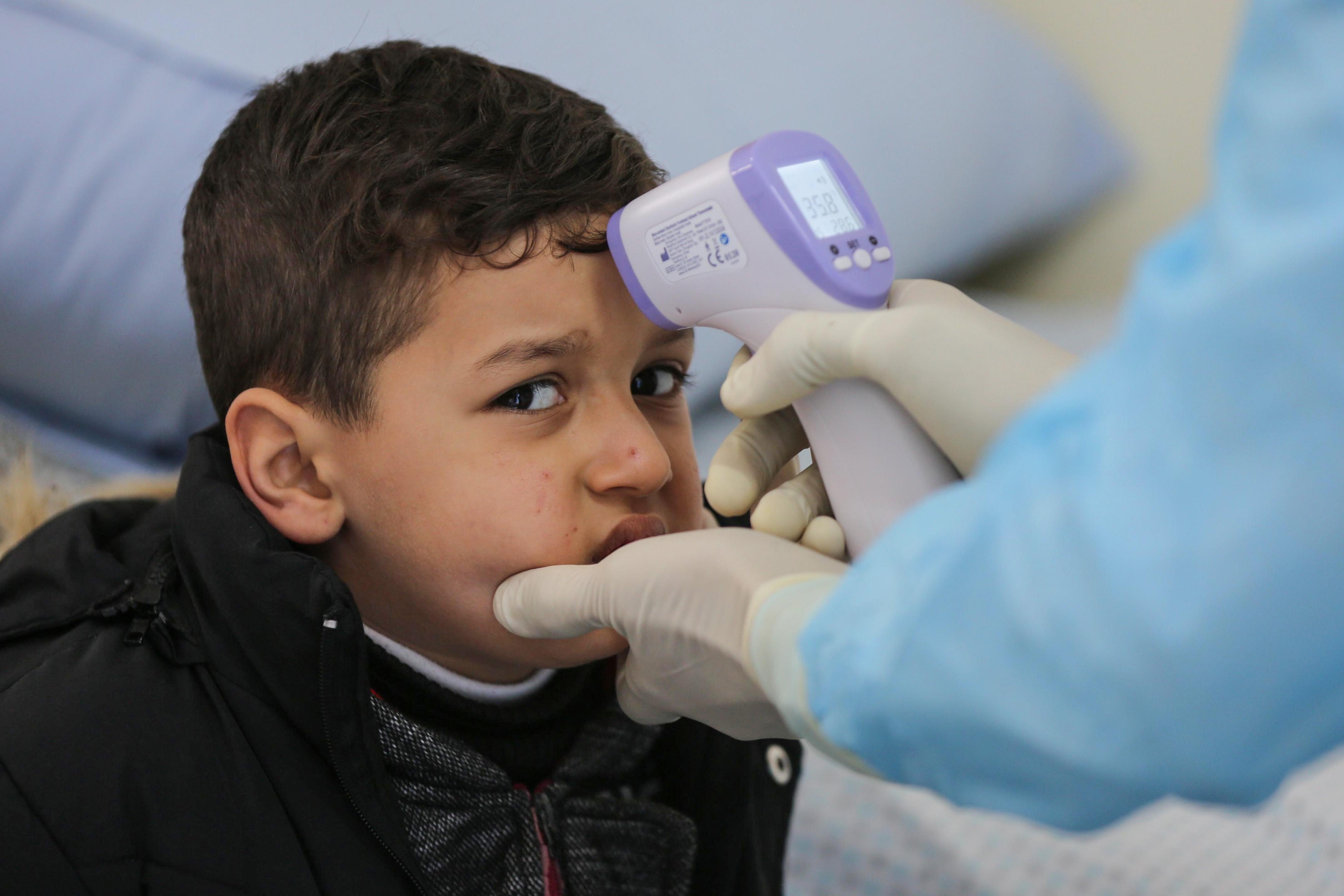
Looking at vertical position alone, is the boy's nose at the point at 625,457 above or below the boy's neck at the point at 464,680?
above

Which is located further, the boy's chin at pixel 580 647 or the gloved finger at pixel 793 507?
the boy's chin at pixel 580 647

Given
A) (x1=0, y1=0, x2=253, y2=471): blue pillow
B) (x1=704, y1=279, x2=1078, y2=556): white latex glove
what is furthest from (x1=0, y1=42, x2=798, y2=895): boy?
(x1=0, y1=0, x2=253, y2=471): blue pillow

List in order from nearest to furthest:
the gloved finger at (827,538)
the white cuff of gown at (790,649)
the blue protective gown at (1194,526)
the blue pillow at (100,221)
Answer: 1. the blue protective gown at (1194,526)
2. the white cuff of gown at (790,649)
3. the gloved finger at (827,538)
4. the blue pillow at (100,221)

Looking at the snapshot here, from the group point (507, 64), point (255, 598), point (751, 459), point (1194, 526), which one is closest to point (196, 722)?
point (255, 598)

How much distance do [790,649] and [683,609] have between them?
0.10 metres

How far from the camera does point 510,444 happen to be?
62cm

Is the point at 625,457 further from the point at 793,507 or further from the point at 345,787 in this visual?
the point at 345,787

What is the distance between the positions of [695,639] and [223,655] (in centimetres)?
30

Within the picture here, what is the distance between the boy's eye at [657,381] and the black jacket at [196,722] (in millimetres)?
228

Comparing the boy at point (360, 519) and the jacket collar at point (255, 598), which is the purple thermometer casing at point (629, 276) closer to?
the boy at point (360, 519)

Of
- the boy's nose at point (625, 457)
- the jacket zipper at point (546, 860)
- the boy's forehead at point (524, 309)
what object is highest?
the boy's forehead at point (524, 309)

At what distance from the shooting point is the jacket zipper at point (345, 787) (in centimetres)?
60

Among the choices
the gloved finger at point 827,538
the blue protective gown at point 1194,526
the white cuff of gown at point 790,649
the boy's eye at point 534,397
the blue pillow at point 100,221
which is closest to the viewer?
the blue protective gown at point 1194,526

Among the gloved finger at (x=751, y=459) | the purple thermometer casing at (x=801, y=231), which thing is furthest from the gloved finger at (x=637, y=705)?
the purple thermometer casing at (x=801, y=231)
